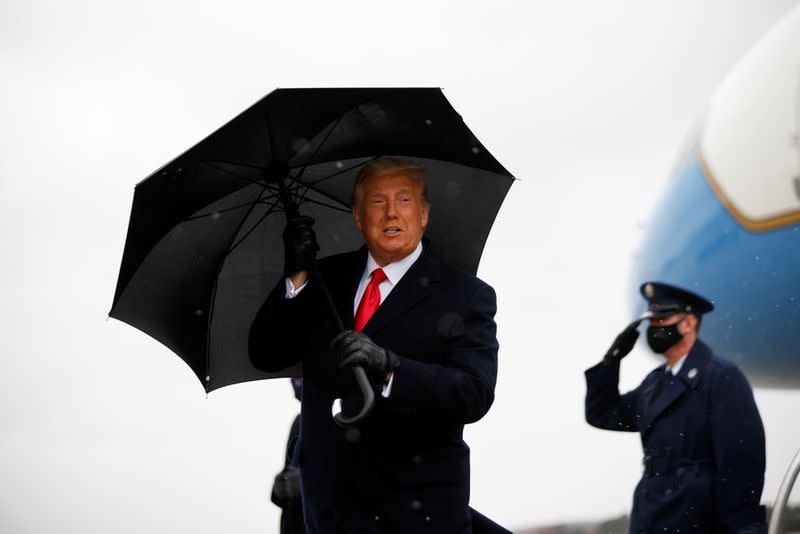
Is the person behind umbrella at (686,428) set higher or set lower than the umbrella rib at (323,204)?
lower

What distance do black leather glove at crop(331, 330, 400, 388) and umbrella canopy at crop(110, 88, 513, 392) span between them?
2.17 feet

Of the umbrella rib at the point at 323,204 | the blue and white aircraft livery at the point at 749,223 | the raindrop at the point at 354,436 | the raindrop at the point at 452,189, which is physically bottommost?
the raindrop at the point at 354,436

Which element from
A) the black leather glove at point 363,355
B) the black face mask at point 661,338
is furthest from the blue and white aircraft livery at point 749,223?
the black leather glove at point 363,355

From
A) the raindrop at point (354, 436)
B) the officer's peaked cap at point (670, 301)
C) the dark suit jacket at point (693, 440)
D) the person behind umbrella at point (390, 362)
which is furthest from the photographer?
the officer's peaked cap at point (670, 301)

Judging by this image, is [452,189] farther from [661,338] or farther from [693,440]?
[661,338]

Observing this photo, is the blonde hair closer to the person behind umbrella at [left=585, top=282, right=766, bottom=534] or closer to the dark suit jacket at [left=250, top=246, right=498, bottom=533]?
the dark suit jacket at [left=250, top=246, right=498, bottom=533]

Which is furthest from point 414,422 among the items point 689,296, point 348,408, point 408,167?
point 689,296

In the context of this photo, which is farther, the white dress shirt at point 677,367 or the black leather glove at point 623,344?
the black leather glove at point 623,344

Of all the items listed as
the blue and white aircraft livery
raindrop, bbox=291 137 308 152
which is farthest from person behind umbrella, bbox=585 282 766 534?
raindrop, bbox=291 137 308 152

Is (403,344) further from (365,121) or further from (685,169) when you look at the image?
(685,169)

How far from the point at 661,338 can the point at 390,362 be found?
98.0 inches

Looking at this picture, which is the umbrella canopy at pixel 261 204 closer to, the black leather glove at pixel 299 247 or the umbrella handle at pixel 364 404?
the black leather glove at pixel 299 247

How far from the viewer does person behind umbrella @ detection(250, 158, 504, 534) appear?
6.41 feet

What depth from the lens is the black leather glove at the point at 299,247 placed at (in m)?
2.22
